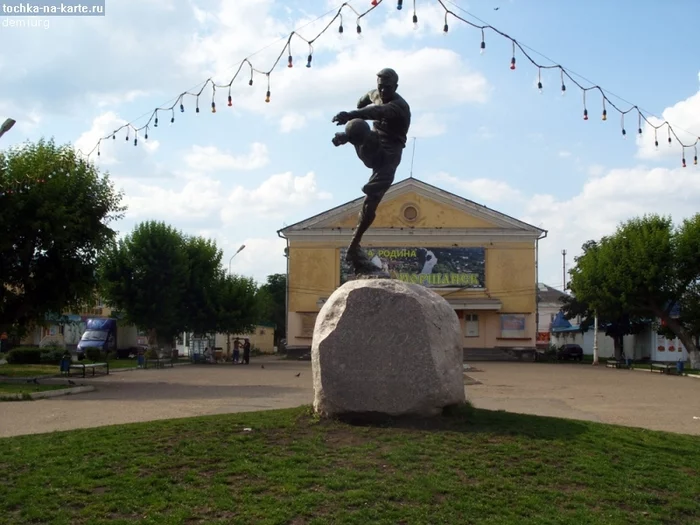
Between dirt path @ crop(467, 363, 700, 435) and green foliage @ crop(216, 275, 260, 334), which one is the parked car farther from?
dirt path @ crop(467, 363, 700, 435)

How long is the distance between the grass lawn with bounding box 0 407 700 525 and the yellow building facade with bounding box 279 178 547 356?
3960 cm

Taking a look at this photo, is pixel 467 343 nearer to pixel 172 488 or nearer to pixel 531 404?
pixel 531 404

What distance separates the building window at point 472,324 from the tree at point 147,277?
1821 centimetres

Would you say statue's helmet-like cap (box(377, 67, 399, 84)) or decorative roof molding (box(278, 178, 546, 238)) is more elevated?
decorative roof molding (box(278, 178, 546, 238))

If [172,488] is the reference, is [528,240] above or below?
above

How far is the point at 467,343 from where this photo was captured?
4859 centimetres

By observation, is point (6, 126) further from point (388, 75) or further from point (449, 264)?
point (449, 264)

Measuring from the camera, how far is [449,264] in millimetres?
48625

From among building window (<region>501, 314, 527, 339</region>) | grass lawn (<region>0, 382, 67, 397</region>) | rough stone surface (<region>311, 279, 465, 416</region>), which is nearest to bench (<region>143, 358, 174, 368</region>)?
grass lawn (<region>0, 382, 67, 397</region>)

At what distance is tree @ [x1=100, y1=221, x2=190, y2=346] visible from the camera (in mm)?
41719

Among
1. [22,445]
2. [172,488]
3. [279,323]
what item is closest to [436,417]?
[172,488]

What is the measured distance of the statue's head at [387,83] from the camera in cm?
938

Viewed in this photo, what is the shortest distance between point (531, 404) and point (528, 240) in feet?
108

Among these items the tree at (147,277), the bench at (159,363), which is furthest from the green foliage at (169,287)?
the bench at (159,363)
